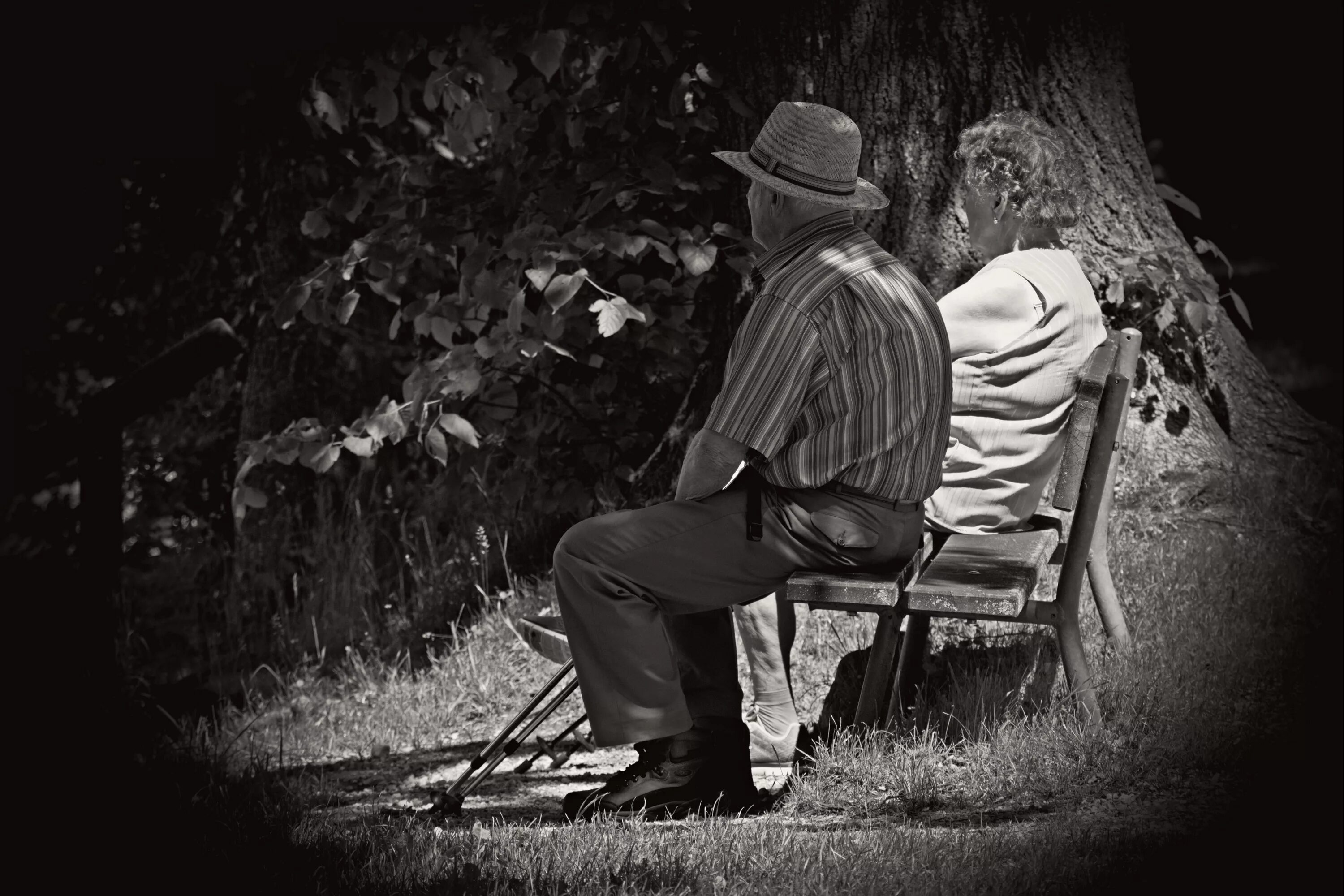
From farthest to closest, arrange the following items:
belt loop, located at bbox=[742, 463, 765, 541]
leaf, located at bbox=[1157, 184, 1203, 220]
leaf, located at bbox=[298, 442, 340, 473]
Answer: leaf, located at bbox=[1157, 184, 1203, 220], leaf, located at bbox=[298, 442, 340, 473], belt loop, located at bbox=[742, 463, 765, 541]

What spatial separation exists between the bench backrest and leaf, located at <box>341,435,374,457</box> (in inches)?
95.9

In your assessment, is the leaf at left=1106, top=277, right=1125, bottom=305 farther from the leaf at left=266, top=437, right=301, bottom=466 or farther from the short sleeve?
the leaf at left=266, top=437, right=301, bottom=466

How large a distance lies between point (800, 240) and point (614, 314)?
1.48 m

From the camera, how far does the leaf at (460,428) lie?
511cm

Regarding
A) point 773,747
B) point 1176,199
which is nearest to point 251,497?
point 773,747

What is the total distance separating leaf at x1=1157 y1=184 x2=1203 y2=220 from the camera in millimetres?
5297

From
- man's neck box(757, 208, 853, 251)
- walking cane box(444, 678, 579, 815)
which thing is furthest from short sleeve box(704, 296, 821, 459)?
walking cane box(444, 678, 579, 815)

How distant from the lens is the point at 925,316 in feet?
11.1

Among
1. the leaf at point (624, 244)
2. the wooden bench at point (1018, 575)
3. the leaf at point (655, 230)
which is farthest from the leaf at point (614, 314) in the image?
the wooden bench at point (1018, 575)

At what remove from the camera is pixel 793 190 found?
3414 millimetres

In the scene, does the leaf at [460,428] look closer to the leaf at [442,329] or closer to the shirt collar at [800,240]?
the leaf at [442,329]

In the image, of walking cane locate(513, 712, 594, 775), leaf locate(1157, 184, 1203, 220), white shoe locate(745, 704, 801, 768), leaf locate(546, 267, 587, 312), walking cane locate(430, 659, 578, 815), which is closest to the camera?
walking cane locate(430, 659, 578, 815)

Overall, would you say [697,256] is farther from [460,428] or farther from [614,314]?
[460,428]

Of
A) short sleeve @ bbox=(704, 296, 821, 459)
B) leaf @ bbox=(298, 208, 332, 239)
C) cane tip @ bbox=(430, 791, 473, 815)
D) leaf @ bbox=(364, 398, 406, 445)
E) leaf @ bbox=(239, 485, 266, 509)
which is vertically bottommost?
cane tip @ bbox=(430, 791, 473, 815)
